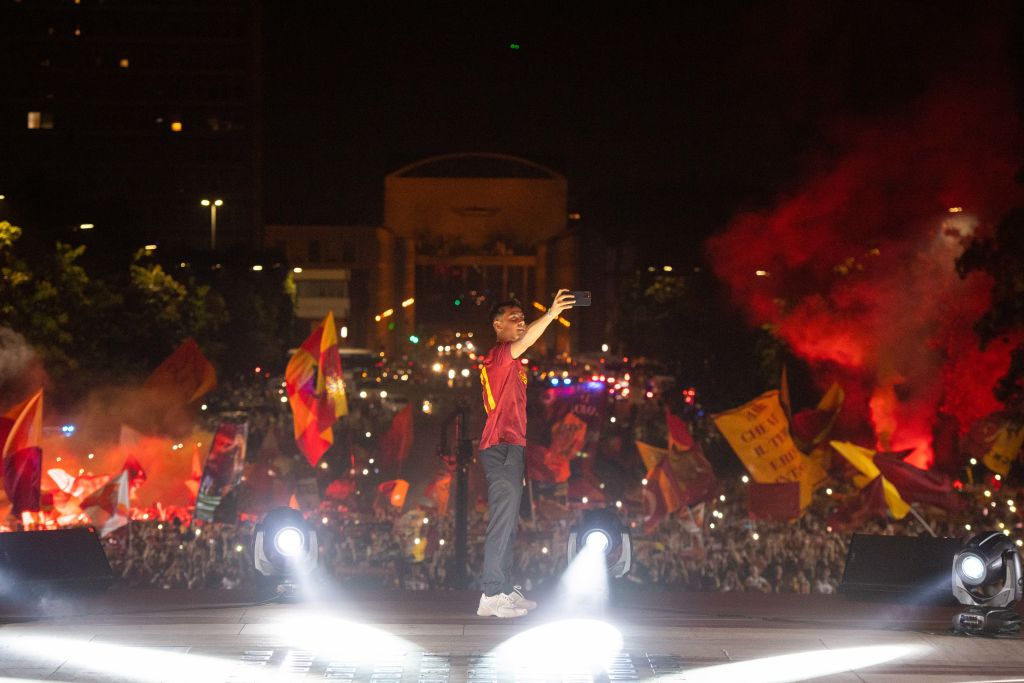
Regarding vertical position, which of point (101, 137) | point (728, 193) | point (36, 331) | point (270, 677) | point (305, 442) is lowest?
point (270, 677)

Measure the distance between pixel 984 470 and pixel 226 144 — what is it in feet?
326

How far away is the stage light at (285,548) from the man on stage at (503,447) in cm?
124

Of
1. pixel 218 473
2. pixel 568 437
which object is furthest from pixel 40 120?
pixel 218 473

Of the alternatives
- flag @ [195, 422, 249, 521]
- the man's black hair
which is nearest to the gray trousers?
the man's black hair

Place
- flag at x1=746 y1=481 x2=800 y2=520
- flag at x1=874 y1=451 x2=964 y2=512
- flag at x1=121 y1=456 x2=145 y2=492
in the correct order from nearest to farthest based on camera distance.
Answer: flag at x1=874 y1=451 x2=964 y2=512 < flag at x1=746 y1=481 x2=800 y2=520 < flag at x1=121 y1=456 x2=145 y2=492

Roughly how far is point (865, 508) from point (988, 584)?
8.63 m

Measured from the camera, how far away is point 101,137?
112 m

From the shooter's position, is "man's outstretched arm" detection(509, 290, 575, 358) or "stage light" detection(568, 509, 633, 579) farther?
"stage light" detection(568, 509, 633, 579)

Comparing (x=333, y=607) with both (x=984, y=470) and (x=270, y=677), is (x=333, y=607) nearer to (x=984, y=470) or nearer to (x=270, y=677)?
(x=270, y=677)

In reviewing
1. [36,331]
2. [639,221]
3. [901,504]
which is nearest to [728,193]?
[639,221]

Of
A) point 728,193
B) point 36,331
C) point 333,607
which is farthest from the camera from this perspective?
point 728,193

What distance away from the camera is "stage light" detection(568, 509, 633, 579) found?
945 centimetres

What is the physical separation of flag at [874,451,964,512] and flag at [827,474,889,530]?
154mm

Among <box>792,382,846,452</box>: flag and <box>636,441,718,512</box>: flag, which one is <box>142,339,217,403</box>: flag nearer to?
<box>636,441,718,512</box>: flag
